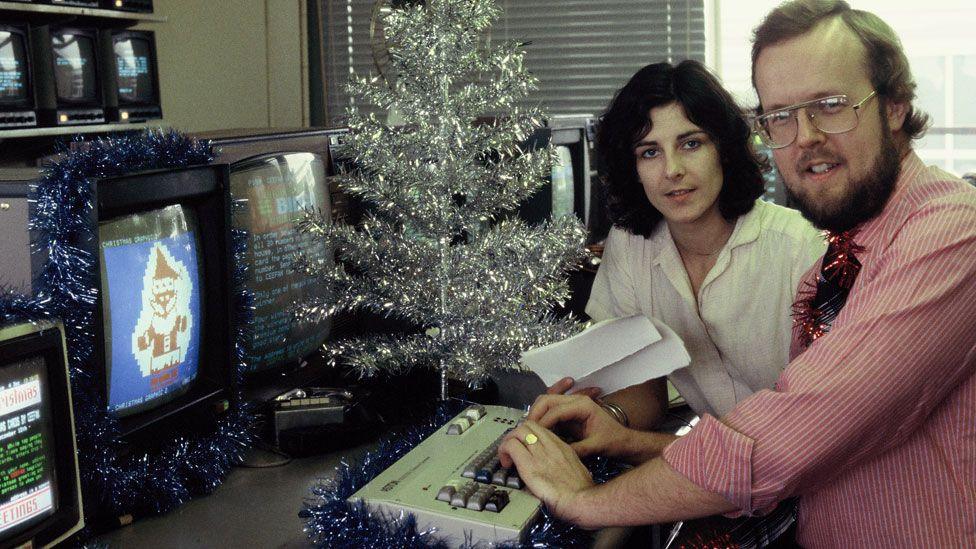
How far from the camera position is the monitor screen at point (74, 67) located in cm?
283

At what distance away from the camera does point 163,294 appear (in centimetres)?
106

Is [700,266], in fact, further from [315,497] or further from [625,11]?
[625,11]

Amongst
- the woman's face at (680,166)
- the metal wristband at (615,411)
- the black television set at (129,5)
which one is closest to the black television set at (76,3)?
the black television set at (129,5)

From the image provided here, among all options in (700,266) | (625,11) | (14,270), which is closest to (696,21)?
(625,11)

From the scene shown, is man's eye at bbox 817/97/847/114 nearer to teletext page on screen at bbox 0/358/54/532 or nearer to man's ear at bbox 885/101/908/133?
man's ear at bbox 885/101/908/133

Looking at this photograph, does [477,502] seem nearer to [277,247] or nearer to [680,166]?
[277,247]

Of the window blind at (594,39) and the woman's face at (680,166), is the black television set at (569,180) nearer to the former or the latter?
the woman's face at (680,166)

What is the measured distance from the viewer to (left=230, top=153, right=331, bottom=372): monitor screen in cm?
130

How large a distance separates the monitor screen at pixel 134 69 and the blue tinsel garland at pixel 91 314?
219 centimetres

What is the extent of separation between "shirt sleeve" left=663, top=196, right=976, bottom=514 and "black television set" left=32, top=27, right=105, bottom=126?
255cm

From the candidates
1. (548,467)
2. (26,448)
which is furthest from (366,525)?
(26,448)

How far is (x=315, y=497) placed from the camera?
1.06 meters

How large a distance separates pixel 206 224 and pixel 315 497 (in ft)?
1.17

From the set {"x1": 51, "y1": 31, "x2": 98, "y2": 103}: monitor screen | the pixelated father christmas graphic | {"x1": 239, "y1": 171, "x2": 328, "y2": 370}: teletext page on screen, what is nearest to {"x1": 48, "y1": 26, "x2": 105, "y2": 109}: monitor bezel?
{"x1": 51, "y1": 31, "x2": 98, "y2": 103}: monitor screen
